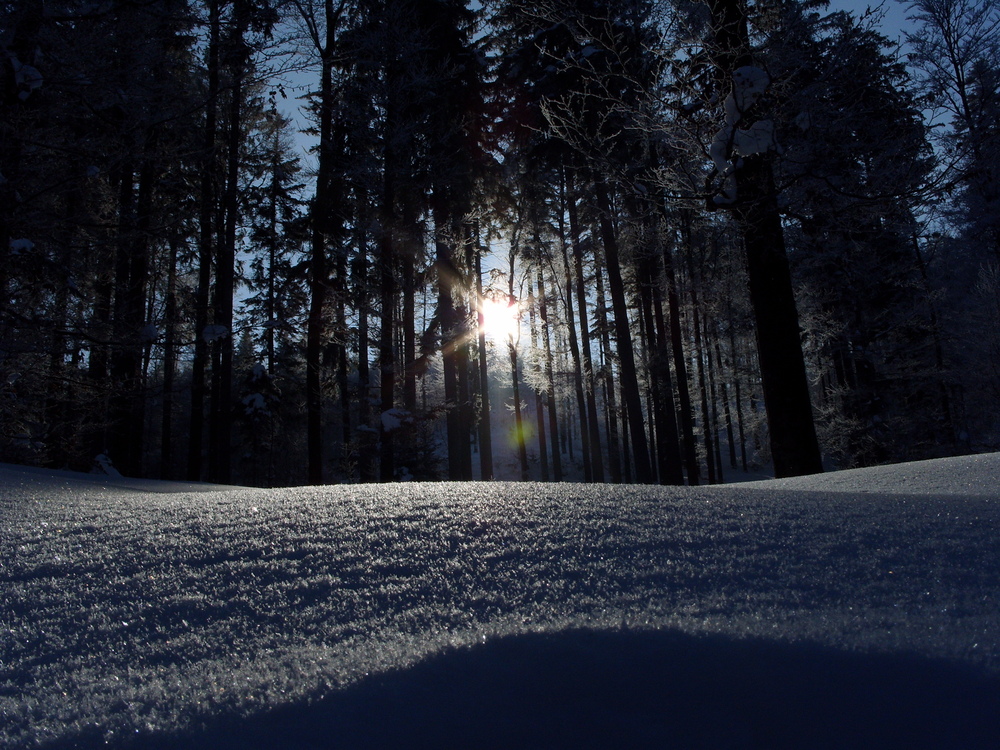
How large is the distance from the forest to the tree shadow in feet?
13.2

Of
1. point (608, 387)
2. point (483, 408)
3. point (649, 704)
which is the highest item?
point (608, 387)

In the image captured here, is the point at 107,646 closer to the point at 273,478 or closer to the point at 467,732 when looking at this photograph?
the point at 467,732

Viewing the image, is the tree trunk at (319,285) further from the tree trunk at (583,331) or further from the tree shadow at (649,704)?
the tree shadow at (649,704)

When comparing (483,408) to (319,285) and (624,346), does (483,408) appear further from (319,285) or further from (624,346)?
(319,285)

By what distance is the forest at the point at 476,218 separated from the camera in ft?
16.2

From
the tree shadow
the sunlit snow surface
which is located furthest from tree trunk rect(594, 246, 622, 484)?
the tree shadow

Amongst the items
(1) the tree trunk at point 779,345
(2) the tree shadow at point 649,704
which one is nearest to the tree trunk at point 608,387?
(1) the tree trunk at point 779,345

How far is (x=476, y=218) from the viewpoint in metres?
14.4

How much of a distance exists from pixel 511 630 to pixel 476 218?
1409 cm

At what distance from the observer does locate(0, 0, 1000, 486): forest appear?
493cm

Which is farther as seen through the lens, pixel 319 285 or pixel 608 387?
pixel 608 387

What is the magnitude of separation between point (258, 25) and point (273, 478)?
20.2 meters

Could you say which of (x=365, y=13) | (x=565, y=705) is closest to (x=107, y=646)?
(x=565, y=705)

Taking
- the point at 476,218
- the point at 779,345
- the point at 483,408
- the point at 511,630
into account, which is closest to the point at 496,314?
the point at 476,218
